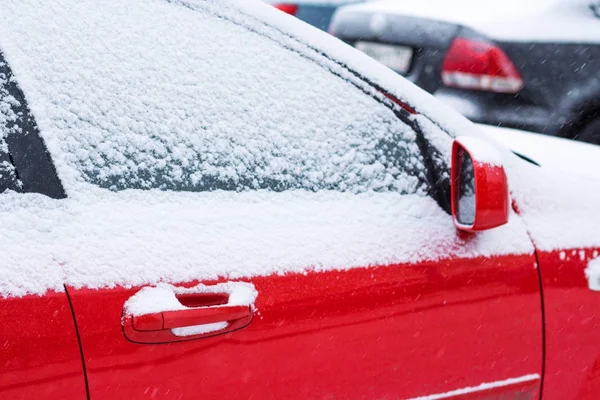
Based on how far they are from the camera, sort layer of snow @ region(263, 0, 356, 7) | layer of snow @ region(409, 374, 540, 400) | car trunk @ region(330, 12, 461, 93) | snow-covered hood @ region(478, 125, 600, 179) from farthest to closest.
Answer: layer of snow @ region(263, 0, 356, 7) < car trunk @ region(330, 12, 461, 93) < snow-covered hood @ region(478, 125, 600, 179) < layer of snow @ region(409, 374, 540, 400)

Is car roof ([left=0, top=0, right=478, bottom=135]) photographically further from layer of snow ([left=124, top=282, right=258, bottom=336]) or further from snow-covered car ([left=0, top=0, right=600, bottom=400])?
layer of snow ([left=124, top=282, right=258, bottom=336])

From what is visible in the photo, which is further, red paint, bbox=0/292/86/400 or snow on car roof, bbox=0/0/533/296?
snow on car roof, bbox=0/0/533/296

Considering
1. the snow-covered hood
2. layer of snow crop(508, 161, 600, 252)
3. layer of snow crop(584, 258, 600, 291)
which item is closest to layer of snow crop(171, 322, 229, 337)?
layer of snow crop(508, 161, 600, 252)

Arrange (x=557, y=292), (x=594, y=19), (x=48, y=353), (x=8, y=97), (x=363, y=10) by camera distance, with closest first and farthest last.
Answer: (x=48, y=353) → (x=8, y=97) → (x=557, y=292) → (x=594, y=19) → (x=363, y=10)

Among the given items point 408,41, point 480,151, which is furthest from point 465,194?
point 408,41

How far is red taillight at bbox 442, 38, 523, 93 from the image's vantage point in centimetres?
430

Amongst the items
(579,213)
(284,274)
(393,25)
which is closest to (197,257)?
(284,274)

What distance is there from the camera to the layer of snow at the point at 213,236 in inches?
54.3

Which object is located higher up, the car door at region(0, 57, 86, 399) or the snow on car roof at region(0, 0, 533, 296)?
the snow on car roof at region(0, 0, 533, 296)

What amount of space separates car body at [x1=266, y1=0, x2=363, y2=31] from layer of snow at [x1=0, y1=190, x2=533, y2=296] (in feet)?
20.7

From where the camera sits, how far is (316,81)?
1726 mm

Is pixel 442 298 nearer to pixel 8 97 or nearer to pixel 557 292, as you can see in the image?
pixel 557 292

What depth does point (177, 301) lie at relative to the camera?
4.65 ft

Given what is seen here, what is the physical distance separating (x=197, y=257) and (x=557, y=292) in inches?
36.8
